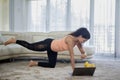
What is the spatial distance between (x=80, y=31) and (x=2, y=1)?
3.97 meters

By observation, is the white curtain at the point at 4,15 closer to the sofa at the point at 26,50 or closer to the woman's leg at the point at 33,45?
the sofa at the point at 26,50

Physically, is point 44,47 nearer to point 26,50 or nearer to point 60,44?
point 60,44

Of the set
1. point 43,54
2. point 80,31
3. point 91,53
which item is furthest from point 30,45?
point 91,53

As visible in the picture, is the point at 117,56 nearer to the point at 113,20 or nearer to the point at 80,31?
the point at 113,20

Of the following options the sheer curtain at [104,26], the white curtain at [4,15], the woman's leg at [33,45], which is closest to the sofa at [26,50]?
the white curtain at [4,15]

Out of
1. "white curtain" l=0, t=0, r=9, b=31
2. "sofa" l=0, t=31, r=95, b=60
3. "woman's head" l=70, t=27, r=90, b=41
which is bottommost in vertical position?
"sofa" l=0, t=31, r=95, b=60

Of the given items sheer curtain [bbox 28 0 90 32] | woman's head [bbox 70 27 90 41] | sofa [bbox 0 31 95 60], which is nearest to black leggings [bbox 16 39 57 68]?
woman's head [bbox 70 27 90 41]

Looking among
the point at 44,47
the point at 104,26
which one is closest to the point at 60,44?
the point at 44,47

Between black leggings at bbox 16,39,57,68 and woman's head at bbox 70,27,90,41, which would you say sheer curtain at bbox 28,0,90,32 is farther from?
woman's head at bbox 70,27,90,41

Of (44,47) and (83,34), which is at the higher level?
(83,34)

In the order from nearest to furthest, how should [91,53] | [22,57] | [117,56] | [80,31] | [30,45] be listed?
1. [80,31]
2. [30,45]
3. [91,53]
4. [22,57]
5. [117,56]

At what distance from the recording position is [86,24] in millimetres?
6703

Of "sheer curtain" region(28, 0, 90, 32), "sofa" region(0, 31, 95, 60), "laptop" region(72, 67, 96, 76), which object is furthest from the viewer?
"sheer curtain" region(28, 0, 90, 32)

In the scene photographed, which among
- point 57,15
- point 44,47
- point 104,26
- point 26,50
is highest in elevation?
point 57,15
